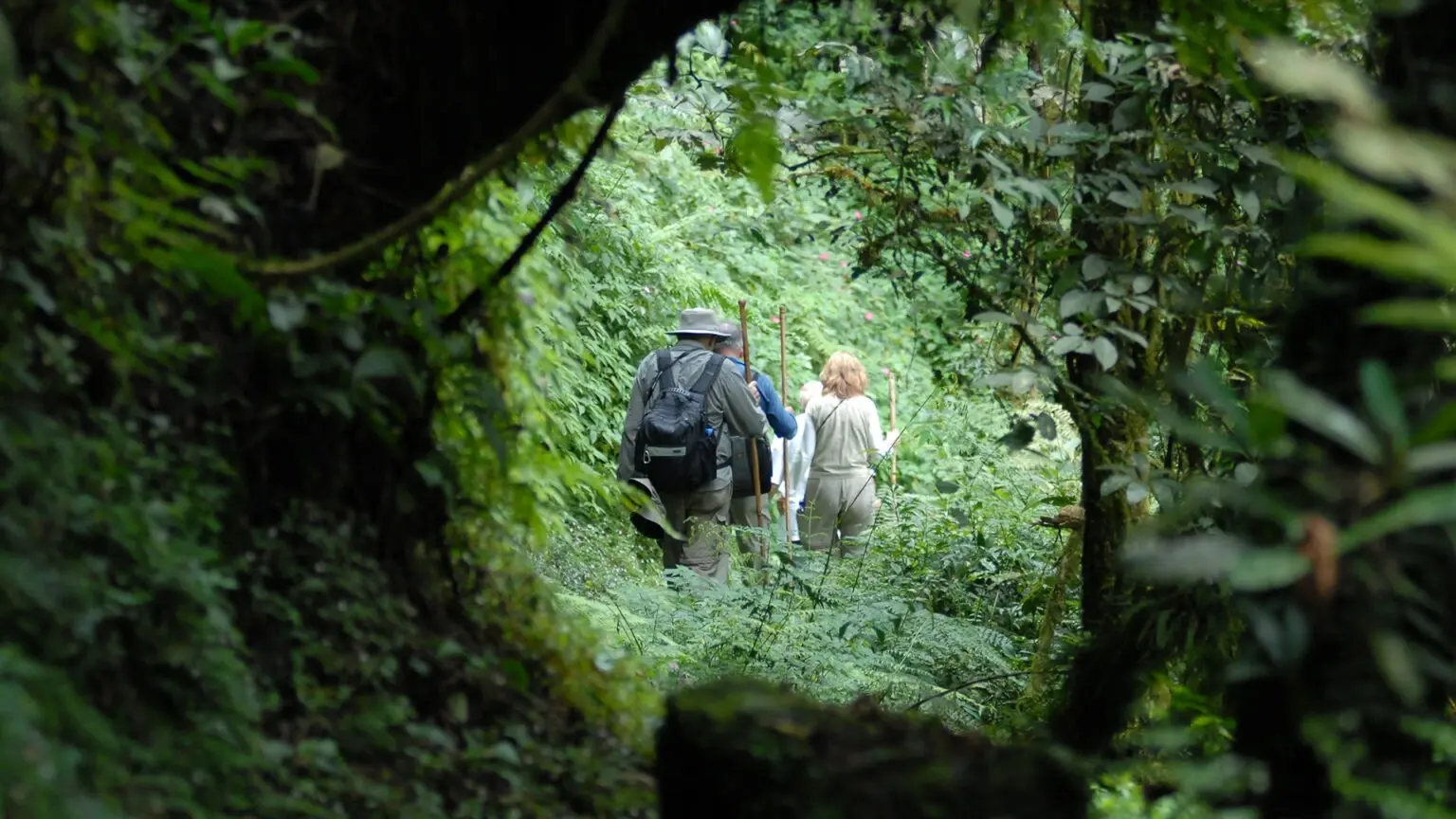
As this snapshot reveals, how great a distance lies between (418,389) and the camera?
2.96 meters

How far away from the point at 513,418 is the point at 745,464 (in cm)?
718

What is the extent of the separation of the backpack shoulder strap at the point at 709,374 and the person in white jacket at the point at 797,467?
2.13 meters

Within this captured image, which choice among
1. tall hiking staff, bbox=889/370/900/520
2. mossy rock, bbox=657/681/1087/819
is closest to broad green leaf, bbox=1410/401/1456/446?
mossy rock, bbox=657/681/1087/819

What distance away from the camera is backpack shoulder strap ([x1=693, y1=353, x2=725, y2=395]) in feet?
31.7

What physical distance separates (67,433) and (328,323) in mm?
623

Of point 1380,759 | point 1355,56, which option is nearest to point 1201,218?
point 1355,56

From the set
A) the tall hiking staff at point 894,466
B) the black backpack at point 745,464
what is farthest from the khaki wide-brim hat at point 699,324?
the tall hiking staff at point 894,466

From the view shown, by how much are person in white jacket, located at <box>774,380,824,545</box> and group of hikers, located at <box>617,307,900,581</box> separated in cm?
41

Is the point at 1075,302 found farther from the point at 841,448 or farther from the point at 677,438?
the point at 841,448

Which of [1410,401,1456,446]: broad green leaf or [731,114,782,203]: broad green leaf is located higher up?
[731,114,782,203]: broad green leaf

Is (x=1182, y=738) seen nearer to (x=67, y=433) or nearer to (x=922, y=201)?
(x=67, y=433)

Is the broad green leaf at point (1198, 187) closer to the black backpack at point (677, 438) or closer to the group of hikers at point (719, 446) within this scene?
the group of hikers at point (719, 446)

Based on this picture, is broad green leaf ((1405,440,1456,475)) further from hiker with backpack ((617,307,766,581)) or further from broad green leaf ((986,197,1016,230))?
hiker with backpack ((617,307,766,581))

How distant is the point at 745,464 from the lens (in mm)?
10375
